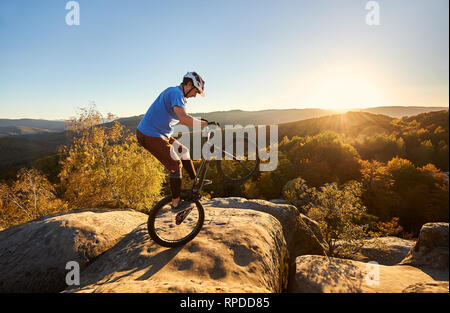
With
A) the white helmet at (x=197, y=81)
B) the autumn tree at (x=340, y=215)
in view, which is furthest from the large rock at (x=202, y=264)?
the autumn tree at (x=340, y=215)

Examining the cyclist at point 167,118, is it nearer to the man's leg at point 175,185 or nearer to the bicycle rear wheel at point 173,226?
the man's leg at point 175,185

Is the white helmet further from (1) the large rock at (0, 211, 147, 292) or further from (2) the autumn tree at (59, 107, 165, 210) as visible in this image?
(2) the autumn tree at (59, 107, 165, 210)

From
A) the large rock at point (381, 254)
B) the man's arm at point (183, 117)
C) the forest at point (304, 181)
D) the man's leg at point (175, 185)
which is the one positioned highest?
the man's arm at point (183, 117)

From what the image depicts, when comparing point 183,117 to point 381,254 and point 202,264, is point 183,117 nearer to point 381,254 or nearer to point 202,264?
point 202,264

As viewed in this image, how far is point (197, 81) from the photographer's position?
443 centimetres

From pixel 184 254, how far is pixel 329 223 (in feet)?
35.2

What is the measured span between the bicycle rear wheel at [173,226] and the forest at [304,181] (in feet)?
30.7

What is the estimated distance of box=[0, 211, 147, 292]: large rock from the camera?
5160mm

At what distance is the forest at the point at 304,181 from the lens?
15734 millimetres

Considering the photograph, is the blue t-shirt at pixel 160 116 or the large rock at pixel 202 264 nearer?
the large rock at pixel 202 264

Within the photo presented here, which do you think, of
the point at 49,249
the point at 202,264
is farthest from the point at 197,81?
the point at 49,249

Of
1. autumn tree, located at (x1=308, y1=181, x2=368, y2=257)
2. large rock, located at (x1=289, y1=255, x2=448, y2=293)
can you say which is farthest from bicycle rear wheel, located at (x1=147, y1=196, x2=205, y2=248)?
autumn tree, located at (x1=308, y1=181, x2=368, y2=257)

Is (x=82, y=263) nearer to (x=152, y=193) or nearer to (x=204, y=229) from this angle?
(x=204, y=229)
